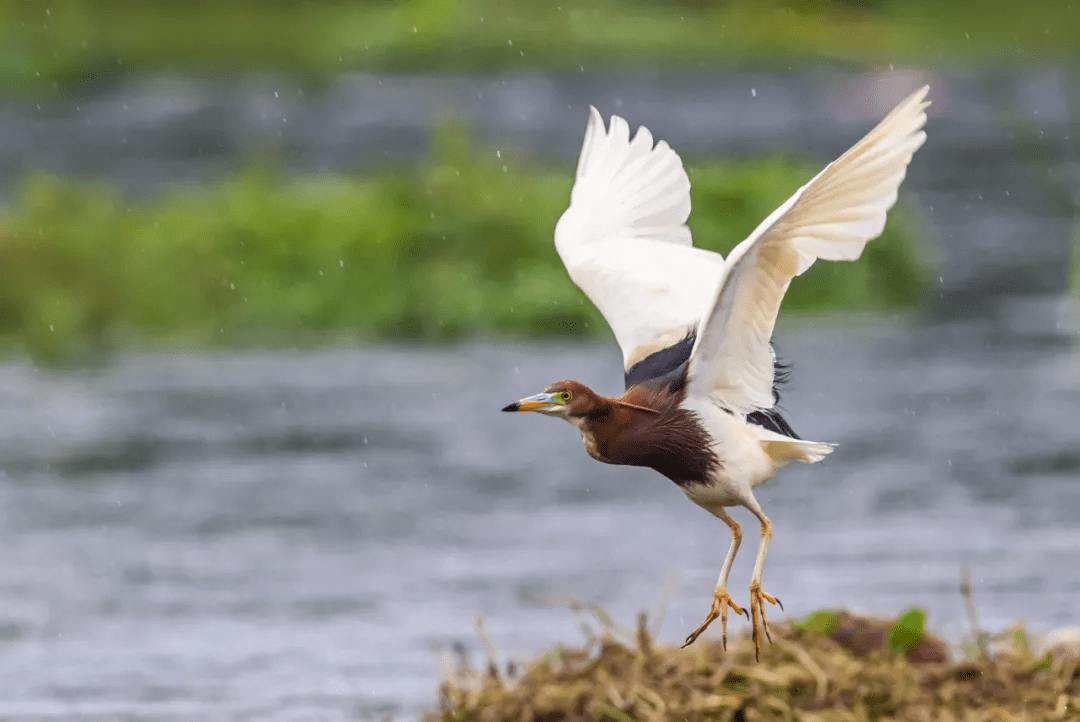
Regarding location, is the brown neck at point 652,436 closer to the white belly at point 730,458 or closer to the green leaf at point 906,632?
the white belly at point 730,458

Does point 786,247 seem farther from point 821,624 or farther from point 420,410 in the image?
point 420,410

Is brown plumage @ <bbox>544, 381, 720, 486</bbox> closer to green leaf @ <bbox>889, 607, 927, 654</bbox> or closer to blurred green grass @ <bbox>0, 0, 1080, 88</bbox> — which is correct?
green leaf @ <bbox>889, 607, 927, 654</bbox>

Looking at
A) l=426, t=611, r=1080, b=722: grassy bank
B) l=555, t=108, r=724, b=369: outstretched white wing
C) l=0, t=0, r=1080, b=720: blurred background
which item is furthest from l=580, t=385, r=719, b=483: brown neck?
l=0, t=0, r=1080, b=720: blurred background

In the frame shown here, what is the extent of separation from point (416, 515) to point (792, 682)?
21.0ft

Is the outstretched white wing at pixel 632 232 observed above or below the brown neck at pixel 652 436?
above

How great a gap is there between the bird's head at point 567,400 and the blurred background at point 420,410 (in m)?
1.85

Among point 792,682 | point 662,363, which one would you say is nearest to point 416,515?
point 792,682

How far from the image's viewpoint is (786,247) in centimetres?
477

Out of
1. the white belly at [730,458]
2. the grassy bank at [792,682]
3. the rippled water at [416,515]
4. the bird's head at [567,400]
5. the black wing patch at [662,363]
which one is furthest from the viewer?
the rippled water at [416,515]

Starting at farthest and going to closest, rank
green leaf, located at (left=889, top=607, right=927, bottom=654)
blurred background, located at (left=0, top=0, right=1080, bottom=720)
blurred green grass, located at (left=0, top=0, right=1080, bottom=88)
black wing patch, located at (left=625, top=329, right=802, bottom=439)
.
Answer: blurred green grass, located at (left=0, top=0, right=1080, bottom=88) → blurred background, located at (left=0, top=0, right=1080, bottom=720) → green leaf, located at (left=889, top=607, right=927, bottom=654) → black wing patch, located at (left=625, top=329, right=802, bottom=439)

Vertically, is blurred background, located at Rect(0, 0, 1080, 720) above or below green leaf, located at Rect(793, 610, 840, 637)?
above

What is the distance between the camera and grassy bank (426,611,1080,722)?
571 centimetres

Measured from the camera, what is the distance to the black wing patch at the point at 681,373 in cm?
497

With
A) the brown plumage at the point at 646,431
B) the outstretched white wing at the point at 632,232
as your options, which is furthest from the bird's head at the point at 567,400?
the outstretched white wing at the point at 632,232
